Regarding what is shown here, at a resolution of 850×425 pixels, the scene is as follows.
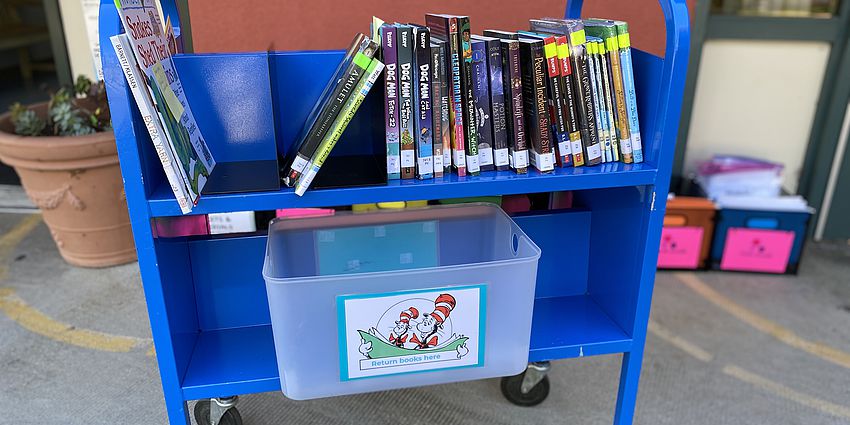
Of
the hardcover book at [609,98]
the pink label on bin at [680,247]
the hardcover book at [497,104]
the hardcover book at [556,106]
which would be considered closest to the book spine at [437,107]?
the hardcover book at [497,104]

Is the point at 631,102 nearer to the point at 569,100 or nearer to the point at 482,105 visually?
the point at 569,100

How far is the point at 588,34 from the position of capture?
1246 millimetres

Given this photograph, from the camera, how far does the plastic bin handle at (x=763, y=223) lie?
2287 millimetres

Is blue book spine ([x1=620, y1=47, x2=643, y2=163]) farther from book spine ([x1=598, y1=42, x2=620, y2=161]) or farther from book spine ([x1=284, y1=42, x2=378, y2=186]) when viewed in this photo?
book spine ([x1=284, y1=42, x2=378, y2=186])

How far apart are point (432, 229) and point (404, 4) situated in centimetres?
93

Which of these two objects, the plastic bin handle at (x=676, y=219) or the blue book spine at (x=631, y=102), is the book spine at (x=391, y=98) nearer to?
the blue book spine at (x=631, y=102)

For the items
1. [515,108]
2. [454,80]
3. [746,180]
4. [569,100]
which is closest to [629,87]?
[569,100]

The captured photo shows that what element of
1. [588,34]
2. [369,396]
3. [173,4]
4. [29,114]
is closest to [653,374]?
[369,396]

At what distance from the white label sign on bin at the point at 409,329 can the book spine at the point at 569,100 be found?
0.32m

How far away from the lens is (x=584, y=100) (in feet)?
3.99

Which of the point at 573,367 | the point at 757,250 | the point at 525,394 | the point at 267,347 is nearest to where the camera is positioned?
the point at 267,347

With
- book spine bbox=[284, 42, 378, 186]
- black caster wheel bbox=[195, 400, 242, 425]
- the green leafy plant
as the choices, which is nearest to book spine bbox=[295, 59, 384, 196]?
book spine bbox=[284, 42, 378, 186]

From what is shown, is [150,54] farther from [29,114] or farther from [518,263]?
[29,114]

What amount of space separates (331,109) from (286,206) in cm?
19
